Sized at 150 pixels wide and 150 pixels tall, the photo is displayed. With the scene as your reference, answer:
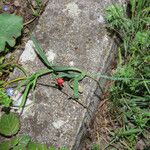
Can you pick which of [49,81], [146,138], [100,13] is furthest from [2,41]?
[146,138]

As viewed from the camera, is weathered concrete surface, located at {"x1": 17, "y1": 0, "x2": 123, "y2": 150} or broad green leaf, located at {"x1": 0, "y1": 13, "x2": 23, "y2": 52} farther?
broad green leaf, located at {"x1": 0, "y1": 13, "x2": 23, "y2": 52}

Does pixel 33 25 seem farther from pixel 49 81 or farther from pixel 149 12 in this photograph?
pixel 149 12

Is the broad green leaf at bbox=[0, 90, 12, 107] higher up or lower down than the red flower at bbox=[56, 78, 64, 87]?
higher up

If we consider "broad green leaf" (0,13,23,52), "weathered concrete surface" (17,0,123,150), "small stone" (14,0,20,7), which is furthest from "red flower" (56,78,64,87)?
"small stone" (14,0,20,7)

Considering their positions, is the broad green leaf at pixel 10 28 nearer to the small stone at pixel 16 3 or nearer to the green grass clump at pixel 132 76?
the small stone at pixel 16 3

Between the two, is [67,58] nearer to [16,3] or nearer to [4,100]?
[4,100]

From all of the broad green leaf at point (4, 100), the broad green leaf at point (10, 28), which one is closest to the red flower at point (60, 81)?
the broad green leaf at point (4, 100)

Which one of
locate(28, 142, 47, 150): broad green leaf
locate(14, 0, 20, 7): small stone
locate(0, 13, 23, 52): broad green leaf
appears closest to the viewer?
locate(28, 142, 47, 150): broad green leaf

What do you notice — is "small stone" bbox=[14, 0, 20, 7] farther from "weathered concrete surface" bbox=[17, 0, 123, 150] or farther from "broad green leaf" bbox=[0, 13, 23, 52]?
"weathered concrete surface" bbox=[17, 0, 123, 150]
